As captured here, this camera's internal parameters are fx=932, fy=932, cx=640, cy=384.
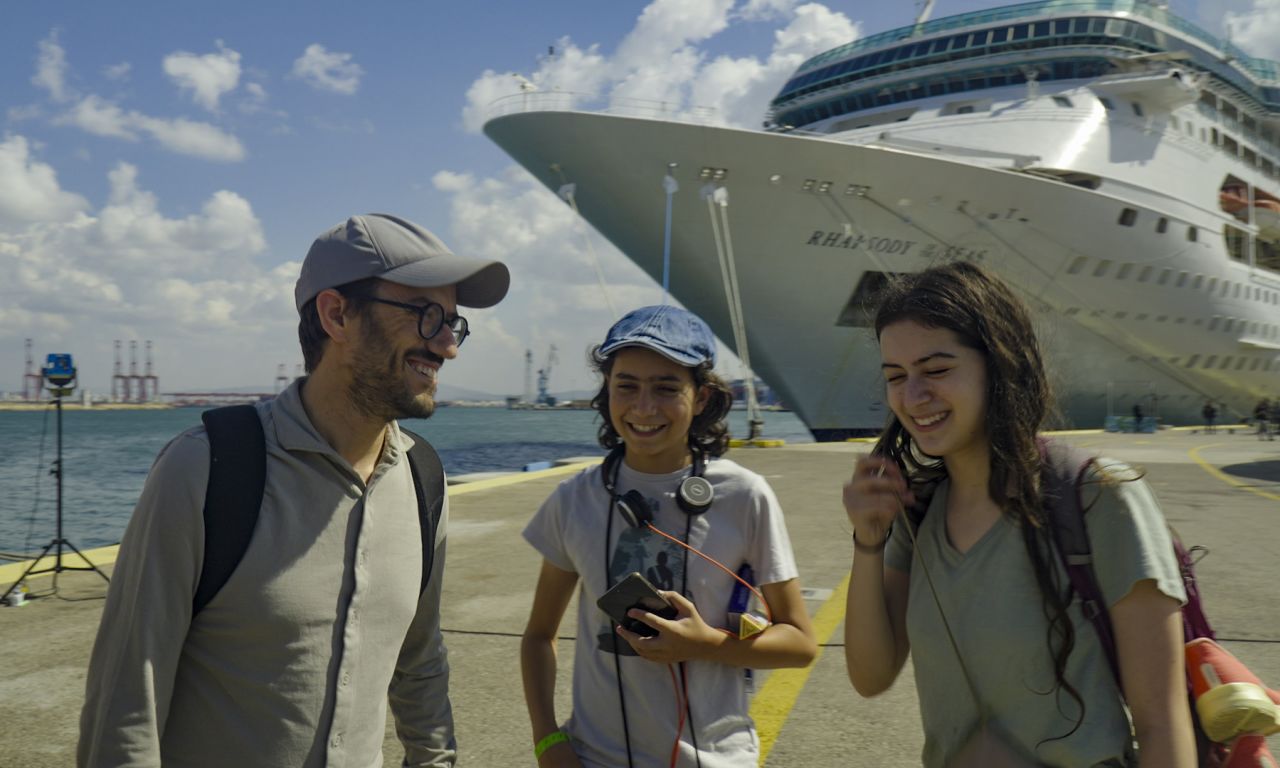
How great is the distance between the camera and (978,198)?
18109mm

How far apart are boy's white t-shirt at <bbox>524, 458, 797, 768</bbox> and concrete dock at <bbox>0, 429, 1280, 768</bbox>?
4.01 feet

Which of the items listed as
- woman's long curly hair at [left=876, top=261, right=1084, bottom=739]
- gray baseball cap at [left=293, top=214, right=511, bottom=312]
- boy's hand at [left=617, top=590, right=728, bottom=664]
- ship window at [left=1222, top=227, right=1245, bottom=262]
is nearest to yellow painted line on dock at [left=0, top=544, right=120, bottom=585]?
Result: gray baseball cap at [left=293, top=214, right=511, bottom=312]

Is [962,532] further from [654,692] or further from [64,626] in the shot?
[64,626]

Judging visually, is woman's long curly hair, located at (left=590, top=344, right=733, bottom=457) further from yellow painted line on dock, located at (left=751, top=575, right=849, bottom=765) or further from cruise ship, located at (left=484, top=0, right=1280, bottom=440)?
cruise ship, located at (left=484, top=0, right=1280, bottom=440)

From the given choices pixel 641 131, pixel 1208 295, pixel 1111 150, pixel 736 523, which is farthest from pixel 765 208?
pixel 736 523

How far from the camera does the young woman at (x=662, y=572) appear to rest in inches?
69.6

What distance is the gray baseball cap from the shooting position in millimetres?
1659

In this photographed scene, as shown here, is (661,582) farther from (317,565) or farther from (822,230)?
(822,230)

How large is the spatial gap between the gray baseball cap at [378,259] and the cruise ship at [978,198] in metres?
12.7

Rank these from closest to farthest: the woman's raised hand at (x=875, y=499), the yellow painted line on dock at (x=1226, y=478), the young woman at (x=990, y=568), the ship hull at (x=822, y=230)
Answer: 1. the young woman at (x=990, y=568)
2. the woman's raised hand at (x=875, y=499)
3. the yellow painted line on dock at (x=1226, y=478)
4. the ship hull at (x=822, y=230)

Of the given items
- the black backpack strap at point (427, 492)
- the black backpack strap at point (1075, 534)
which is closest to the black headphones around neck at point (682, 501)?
the black backpack strap at point (427, 492)

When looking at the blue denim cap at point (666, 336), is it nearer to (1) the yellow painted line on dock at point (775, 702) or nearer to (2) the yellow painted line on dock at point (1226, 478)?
(1) the yellow painted line on dock at point (775, 702)

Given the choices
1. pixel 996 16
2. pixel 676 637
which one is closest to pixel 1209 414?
pixel 996 16

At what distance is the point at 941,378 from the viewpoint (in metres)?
1.57
